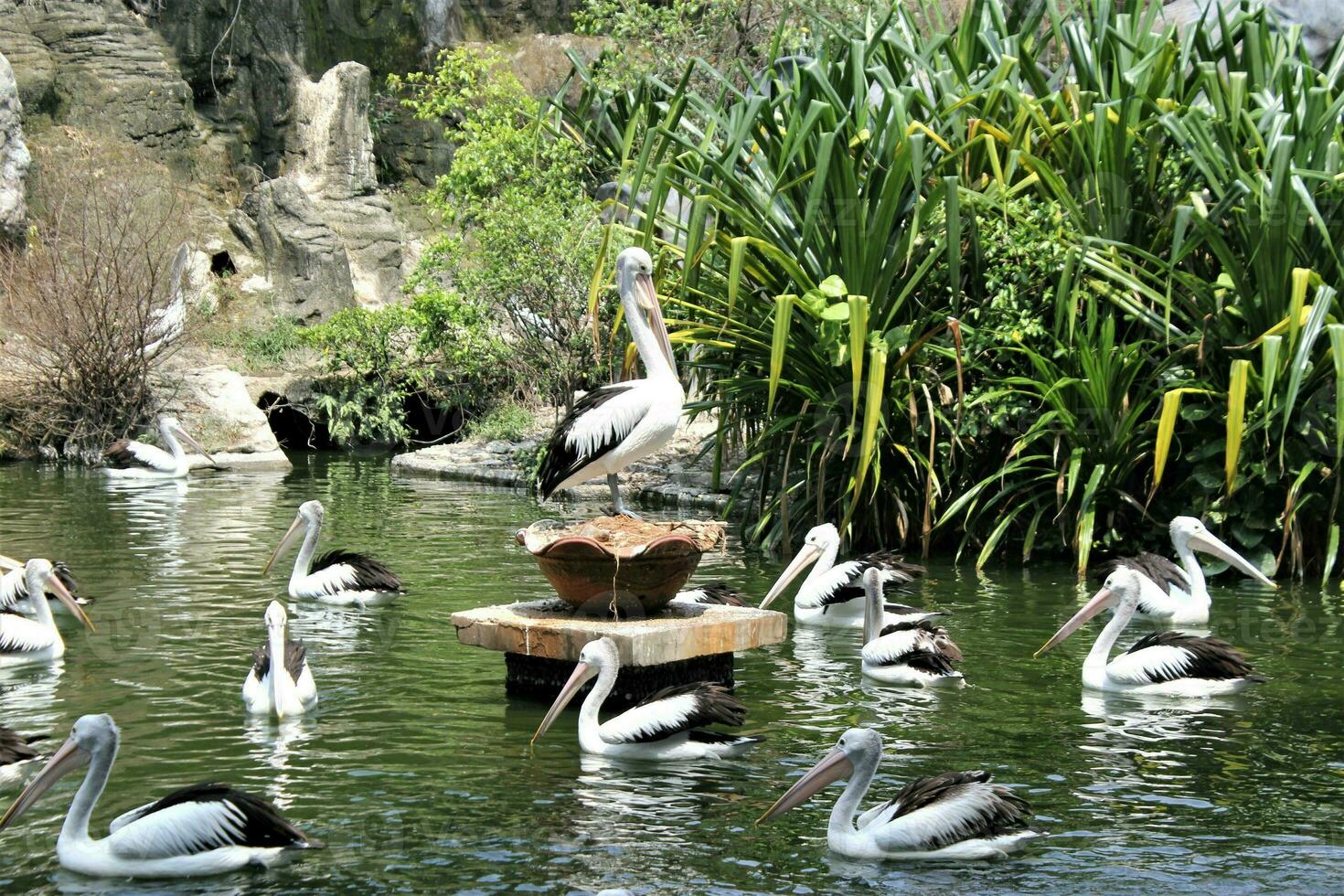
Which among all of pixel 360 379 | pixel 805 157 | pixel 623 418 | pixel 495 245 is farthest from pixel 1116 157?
pixel 360 379

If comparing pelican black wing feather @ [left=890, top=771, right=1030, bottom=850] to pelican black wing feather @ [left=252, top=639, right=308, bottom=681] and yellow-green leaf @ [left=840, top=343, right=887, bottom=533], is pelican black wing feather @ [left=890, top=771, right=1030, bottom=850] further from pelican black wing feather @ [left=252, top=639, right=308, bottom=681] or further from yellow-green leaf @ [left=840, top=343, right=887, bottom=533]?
yellow-green leaf @ [left=840, top=343, right=887, bottom=533]

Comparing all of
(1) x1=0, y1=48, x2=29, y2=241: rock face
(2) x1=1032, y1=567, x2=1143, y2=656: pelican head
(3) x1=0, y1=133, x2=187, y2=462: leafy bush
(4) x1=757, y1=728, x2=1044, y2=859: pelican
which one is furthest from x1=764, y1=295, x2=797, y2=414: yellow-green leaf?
(1) x1=0, y1=48, x2=29, y2=241: rock face

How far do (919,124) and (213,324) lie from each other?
16727 millimetres

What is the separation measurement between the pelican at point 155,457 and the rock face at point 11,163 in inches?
230

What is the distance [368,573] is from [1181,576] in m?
5.16

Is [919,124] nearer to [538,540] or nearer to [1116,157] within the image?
[1116,157]

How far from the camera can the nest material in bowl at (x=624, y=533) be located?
737 cm

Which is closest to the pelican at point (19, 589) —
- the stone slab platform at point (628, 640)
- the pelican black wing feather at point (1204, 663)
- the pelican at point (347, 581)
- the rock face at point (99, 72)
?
the pelican at point (347, 581)

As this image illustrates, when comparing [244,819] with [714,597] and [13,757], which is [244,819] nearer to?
[13,757]

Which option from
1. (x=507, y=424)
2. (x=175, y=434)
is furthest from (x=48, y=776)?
(x=175, y=434)

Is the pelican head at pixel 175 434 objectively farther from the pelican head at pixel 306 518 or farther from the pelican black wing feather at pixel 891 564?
the pelican black wing feather at pixel 891 564

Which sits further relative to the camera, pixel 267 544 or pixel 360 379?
pixel 360 379

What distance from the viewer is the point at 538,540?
7520mm

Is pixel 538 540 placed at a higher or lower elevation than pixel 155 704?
higher
